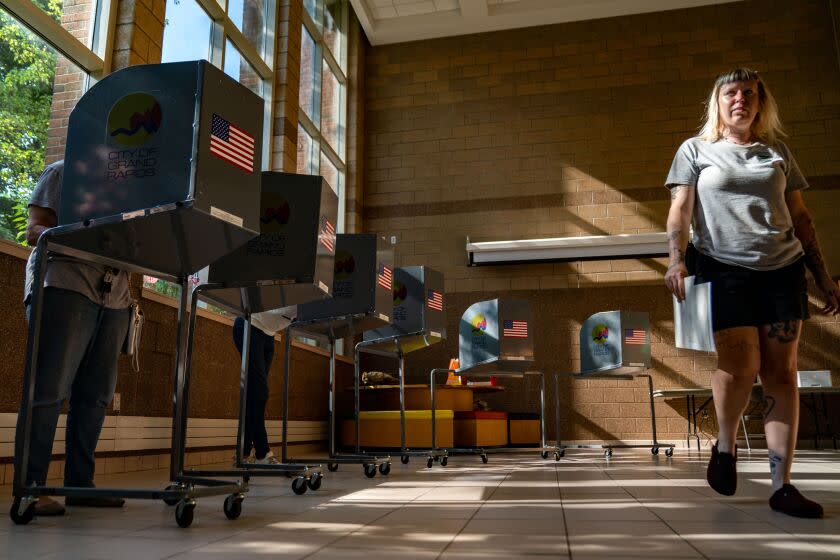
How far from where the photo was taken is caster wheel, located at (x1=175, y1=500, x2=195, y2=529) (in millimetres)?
1746

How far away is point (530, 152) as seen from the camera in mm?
8680

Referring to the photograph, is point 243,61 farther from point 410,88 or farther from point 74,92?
point 410,88

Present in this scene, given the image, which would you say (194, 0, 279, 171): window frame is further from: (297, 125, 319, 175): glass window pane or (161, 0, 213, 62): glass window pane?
(297, 125, 319, 175): glass window pane

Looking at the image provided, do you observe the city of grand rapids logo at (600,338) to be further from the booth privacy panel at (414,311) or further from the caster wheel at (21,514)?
the caster wheel at (21,514)

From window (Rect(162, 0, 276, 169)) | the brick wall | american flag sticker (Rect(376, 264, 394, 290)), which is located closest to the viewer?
american flag sticker (Rect(376, 264, 394, 290))

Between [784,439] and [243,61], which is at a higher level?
[243,61]

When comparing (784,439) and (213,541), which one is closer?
(213,541)

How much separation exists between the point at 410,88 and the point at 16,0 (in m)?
6.21

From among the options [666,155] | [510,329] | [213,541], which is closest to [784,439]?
[213,541]

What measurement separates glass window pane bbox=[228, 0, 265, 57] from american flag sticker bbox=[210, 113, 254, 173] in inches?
172

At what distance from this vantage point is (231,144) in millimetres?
1872

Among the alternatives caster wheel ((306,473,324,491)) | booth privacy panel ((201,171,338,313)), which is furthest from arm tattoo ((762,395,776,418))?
A: caster wheel ((306,473,324,491))

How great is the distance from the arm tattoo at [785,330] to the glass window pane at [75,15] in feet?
12.3

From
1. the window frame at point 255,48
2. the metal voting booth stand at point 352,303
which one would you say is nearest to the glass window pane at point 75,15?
the window frame at point 255,48
